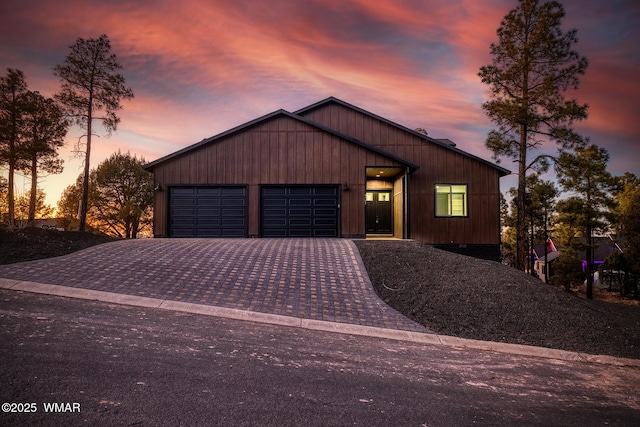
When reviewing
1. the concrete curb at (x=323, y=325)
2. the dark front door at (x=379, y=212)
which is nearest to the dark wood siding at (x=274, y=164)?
the dark front door at (x=379, y=212)

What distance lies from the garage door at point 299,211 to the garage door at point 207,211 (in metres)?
1.15

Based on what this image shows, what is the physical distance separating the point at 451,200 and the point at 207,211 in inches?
488

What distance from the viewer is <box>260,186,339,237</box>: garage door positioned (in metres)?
17.2

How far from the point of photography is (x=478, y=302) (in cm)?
865

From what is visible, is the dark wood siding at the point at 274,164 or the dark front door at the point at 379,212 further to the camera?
the dark front door at the point at 379,212

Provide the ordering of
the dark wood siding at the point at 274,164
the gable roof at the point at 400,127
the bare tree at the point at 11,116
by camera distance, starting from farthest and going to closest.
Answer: the bare tree at the point at 11,116 → the gable roof at the point at 400,127 → the dark wood siding at the point at 274,164

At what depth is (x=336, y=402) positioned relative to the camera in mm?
3938

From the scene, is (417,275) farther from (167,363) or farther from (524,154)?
(524,154)

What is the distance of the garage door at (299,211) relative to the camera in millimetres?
17188

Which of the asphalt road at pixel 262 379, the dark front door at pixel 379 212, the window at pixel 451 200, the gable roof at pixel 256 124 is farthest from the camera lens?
the dark front door at pixel 379 212

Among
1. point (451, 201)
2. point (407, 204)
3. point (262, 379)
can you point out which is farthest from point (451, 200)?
point (262, 379)

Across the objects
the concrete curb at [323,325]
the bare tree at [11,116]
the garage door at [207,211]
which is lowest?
the concrete curb at [323,325]

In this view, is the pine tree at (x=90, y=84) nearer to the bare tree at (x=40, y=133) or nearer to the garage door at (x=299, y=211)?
the bare tree at (x=40, y=133)

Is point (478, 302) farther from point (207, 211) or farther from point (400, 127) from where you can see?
point (207, 211)
